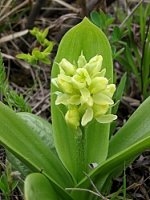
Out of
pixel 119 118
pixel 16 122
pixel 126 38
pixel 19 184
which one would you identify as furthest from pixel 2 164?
pixel 126 38

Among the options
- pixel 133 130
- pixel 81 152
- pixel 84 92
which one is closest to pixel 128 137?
pixel 133 130

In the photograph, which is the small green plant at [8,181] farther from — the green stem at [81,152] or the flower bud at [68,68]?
the flower bud at [68,68]

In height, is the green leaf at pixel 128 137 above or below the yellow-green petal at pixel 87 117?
below

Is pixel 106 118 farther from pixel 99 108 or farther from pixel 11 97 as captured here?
pixel 11 97

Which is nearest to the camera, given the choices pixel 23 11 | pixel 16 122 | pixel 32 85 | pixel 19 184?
pixel 16 122

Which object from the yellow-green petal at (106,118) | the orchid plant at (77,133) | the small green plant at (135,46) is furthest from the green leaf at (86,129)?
the small green plant at (135,46)

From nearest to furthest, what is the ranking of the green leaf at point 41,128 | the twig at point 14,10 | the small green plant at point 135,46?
the green leaf at point 41,128
the small green plant at point 135,46
the twig at point 14,10

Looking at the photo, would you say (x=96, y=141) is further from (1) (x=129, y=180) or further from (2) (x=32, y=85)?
(2) (x=32, y=85)
